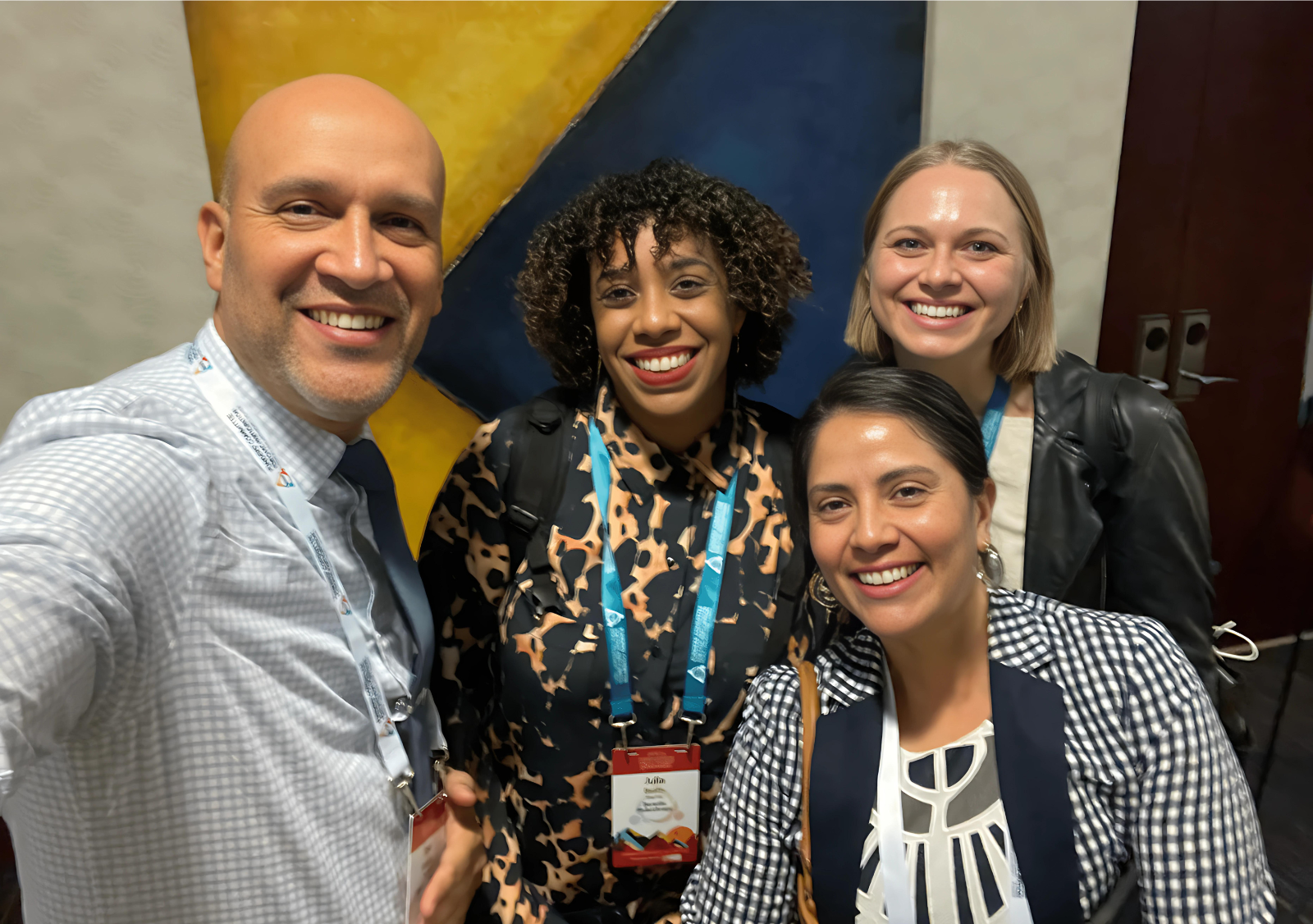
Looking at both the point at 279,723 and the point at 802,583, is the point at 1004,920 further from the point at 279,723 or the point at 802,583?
the point at 279,723

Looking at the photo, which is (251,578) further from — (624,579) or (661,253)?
(661,253)

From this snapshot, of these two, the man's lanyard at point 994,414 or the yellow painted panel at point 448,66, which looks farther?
the yellow painted panel at point 448,66

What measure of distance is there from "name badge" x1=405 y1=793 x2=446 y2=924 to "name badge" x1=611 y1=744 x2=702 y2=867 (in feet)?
1.24

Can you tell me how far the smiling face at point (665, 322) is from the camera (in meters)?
1.72

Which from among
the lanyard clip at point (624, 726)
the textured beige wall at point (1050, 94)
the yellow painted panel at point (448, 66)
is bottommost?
the lanyard clip at point (624, 726)

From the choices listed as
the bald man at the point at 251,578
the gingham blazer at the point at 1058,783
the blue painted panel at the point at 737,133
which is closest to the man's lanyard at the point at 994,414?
the gingham blazer at the point at 1058,783

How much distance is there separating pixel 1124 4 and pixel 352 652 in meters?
3.12

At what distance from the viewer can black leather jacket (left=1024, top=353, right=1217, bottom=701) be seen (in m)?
1.86

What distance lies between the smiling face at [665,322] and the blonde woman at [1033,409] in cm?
47

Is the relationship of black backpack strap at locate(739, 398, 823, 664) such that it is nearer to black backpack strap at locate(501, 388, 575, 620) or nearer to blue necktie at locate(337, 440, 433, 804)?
black backpack strap at locate(501, 388, 575, 620)

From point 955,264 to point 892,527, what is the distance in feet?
2.46

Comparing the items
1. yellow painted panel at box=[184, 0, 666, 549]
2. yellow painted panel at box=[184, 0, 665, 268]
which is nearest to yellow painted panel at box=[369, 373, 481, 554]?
yellow painted panel at box=[184, 0, 666, 549]

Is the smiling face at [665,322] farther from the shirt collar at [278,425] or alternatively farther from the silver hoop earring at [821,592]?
the shirt collar at [278,425]

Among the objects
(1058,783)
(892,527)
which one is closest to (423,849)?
(892,527)
